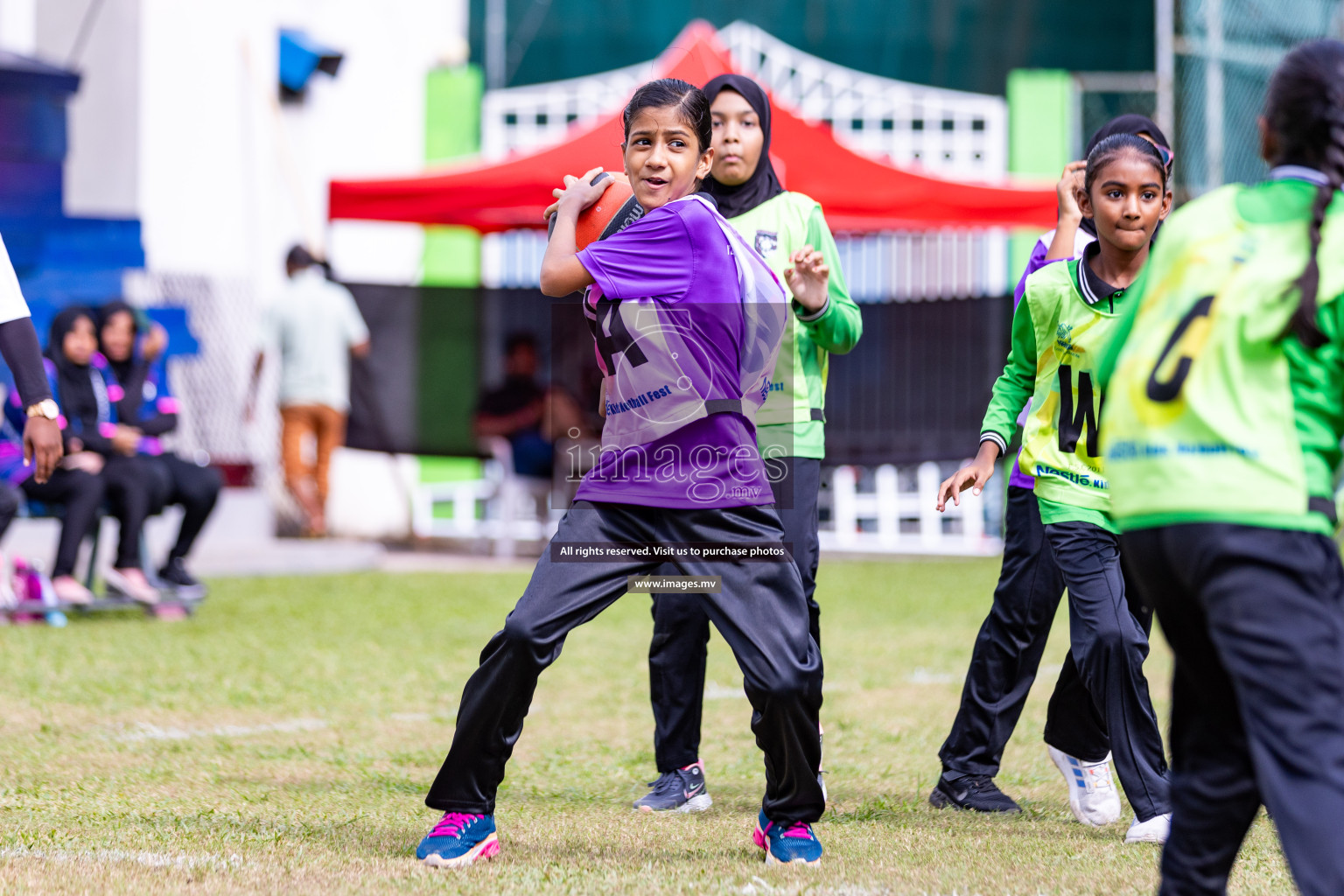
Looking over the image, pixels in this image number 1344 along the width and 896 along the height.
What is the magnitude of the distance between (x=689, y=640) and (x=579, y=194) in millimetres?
1371

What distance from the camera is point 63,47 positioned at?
1216 centimetres

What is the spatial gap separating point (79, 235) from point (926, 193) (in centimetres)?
608

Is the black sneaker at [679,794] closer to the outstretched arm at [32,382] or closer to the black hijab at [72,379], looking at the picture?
the outstretched arm at [32,382]

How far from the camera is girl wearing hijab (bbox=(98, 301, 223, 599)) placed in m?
8.59

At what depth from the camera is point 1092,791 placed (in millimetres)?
4156

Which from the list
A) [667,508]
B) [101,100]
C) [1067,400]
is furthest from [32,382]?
[101,100]

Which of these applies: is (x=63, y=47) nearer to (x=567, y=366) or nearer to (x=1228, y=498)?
(x=567, y=366)

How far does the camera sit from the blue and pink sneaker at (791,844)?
11.9ft

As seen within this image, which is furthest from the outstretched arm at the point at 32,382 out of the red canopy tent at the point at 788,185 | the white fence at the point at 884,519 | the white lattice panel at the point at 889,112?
the white lattice panel at the point at 889,112

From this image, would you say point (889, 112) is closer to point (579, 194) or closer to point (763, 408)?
point (763, 408)

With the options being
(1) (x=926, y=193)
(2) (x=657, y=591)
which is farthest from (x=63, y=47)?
(2) (x=657, y=591)

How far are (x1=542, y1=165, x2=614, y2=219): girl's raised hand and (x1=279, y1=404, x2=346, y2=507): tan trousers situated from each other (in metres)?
8.39

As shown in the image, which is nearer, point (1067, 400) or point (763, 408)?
point (1067, 400)

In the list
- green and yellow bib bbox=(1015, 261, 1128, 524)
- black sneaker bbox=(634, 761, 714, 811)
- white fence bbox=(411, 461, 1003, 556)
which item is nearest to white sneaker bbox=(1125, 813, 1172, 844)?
green and yellow bib bbox=(1015, 261, 1128, 524)
